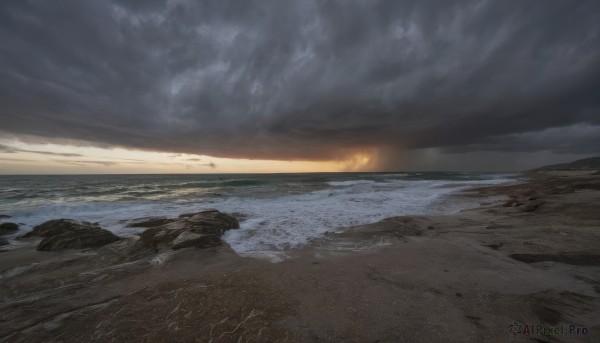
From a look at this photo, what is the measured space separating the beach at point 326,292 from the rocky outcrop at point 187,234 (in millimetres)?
337

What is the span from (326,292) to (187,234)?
5.22 meters

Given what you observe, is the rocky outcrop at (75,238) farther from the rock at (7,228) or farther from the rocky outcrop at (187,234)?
the rock at (7,228)

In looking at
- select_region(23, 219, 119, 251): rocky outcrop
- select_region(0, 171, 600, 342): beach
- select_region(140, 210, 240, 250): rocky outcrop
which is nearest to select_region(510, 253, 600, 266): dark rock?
select_region(0, 171, 600, 342): beach

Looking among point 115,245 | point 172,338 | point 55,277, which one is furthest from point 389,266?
point 115,245

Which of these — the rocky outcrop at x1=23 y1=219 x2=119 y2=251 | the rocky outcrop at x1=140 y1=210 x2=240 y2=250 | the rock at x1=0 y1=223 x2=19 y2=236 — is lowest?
the rock at x1=0 y1=223 x2=19 y2=236

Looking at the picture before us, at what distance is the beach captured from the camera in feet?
10.4

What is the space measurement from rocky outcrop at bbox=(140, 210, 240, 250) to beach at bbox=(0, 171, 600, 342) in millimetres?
337

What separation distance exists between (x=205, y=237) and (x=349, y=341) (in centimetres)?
571

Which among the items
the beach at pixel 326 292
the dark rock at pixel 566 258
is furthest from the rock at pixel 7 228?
the dark rock at pixel 566 258

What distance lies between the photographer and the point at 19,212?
15742mm

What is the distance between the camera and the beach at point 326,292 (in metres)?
3.17

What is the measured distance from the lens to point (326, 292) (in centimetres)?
417

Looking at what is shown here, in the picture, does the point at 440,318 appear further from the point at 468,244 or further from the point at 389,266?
the point at 468,244

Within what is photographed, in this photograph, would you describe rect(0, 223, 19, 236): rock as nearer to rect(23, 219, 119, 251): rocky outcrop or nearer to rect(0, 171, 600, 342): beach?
rect(23, 219, 119, 251): rocky outcrop
